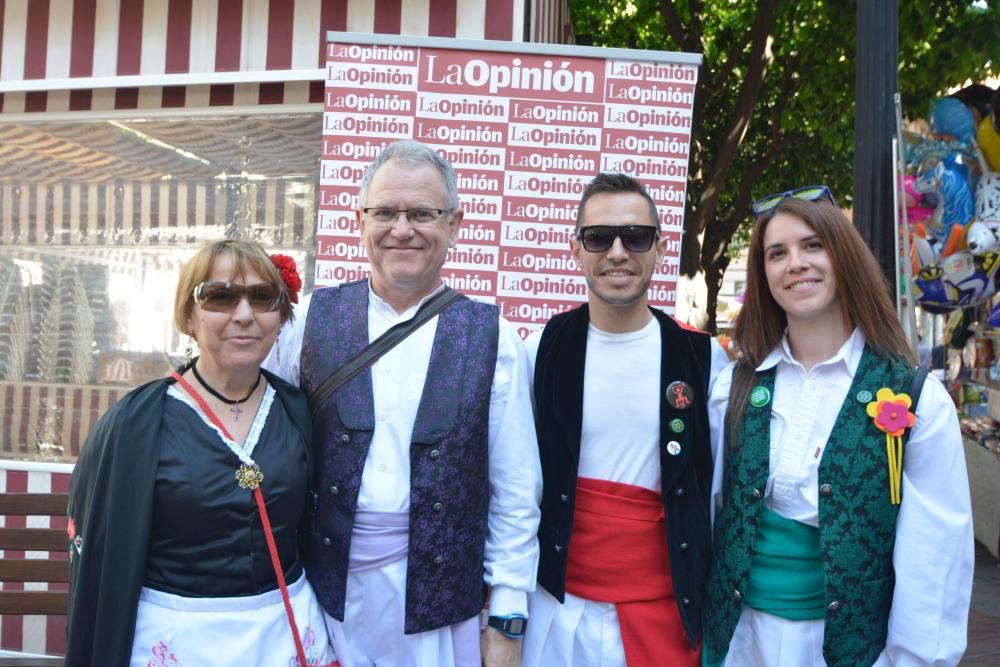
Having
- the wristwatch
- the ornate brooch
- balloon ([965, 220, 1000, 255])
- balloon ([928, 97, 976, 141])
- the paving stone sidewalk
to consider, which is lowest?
the paving stone sidewalk

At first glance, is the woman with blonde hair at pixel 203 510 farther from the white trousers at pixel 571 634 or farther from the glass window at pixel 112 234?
the glass window at pixel 112 234

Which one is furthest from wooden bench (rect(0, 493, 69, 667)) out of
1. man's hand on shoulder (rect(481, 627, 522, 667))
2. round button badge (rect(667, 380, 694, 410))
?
round button badge (rect(667, 380, 694, 410))

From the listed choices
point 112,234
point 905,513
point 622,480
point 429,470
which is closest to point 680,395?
point 622,480

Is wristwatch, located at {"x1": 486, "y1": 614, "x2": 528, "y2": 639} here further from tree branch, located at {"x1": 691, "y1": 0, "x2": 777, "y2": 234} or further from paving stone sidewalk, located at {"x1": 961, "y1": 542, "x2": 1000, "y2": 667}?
tree branch, located at {"x1": 691, "y1": 0, "x2": 777, "y2": 234}

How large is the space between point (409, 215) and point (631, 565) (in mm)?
1080

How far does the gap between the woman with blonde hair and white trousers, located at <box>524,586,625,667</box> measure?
0.57 metres

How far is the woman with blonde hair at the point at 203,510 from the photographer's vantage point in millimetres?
1851

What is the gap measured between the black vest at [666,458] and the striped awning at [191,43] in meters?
2.32

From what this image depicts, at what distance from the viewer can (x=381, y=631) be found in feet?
6.75

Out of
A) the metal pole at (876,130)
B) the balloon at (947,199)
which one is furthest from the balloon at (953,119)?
the metal pole at (876,130)

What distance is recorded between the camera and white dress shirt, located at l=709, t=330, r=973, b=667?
6.23 ft

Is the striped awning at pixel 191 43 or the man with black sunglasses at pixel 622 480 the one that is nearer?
the man with black sunglasses at pixel 622 480

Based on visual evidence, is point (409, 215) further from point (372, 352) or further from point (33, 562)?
point (33, 562)

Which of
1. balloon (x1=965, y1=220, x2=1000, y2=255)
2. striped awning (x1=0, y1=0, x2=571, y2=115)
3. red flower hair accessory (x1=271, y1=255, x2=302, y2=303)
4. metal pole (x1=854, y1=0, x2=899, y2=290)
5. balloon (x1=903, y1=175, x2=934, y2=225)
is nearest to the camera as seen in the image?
red flower hair accessory (x1=271, y1=255, x2=302, y2=303)
